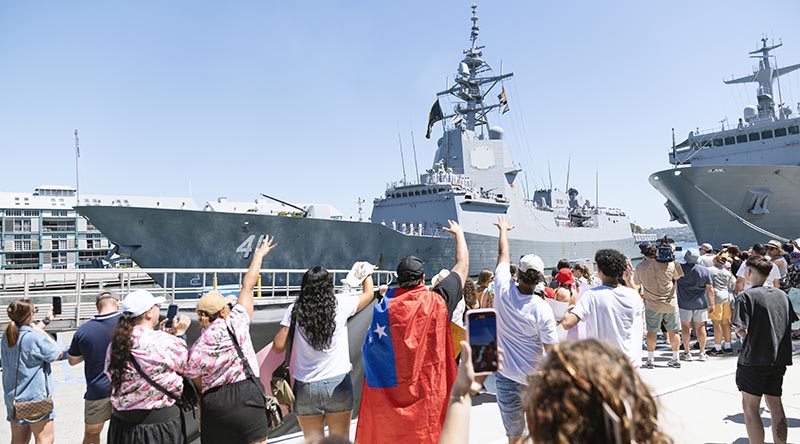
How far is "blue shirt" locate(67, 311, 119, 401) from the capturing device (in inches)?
118

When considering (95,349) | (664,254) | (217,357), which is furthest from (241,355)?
(664,254)

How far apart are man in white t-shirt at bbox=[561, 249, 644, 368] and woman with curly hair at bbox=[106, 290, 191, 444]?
245 centimetres

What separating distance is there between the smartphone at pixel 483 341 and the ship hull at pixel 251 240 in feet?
57.0

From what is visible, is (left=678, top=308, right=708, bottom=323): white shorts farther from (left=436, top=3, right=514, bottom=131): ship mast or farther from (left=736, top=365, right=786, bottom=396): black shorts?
(left=436, top=3, right=514, bottom=131): ship mast

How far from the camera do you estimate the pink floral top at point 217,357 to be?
2.47 meters

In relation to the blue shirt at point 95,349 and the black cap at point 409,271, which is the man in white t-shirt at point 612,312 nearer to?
the black cap at point 409,271

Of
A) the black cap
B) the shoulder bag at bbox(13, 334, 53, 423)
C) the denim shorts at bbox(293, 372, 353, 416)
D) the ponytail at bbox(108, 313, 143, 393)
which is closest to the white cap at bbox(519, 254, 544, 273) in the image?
the black cap

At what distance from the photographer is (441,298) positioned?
8.39 ft

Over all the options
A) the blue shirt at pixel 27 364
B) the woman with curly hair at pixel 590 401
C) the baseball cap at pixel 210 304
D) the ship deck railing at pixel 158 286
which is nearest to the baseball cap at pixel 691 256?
the ship deck railing at pixel 158 286

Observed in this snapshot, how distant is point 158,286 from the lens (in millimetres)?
18812

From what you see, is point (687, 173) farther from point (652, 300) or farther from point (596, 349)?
point (596, 349)

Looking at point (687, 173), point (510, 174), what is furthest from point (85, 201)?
point (687, 173)

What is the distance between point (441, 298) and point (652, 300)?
4.47m

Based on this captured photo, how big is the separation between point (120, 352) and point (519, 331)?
2.30m
